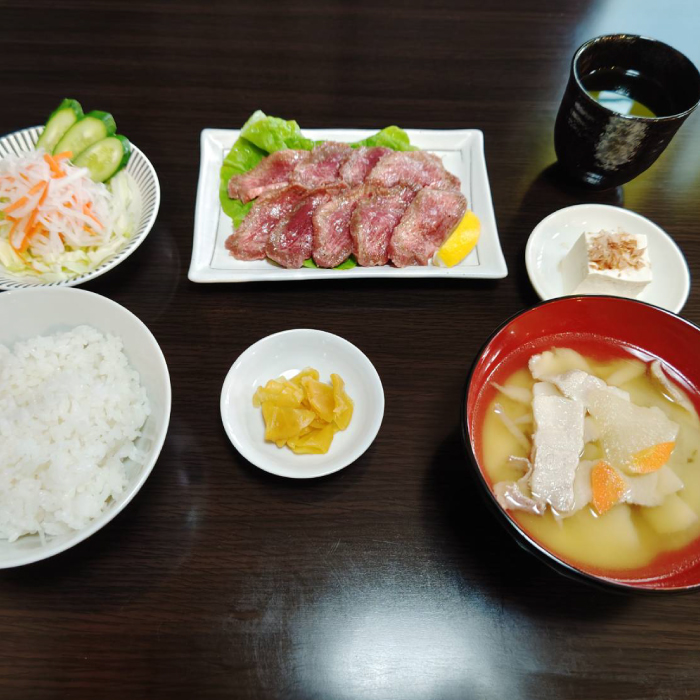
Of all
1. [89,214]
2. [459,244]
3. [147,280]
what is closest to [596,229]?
[459,244]

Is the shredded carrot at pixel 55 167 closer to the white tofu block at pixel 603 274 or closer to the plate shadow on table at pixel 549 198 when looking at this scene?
the plate shadow on table at pixel 549 198

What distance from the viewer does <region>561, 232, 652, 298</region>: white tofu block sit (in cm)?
157

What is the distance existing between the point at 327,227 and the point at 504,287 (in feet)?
2.08

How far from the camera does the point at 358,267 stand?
1743 mm

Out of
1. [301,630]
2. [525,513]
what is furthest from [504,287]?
[301,630]

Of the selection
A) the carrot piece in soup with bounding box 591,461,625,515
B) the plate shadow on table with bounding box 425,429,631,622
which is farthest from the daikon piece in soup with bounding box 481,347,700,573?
the plate shadow on table with bounding box 425,429,631,622

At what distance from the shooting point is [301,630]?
1.19 metres

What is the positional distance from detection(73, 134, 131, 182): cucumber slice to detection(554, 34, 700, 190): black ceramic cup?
5.12 ft

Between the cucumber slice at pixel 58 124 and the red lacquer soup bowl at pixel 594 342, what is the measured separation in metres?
1.74

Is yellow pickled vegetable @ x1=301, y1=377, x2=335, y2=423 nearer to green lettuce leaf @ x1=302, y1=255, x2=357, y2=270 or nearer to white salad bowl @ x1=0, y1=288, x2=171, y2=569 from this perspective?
white salad bowl @ x1=0, y1=288, x2=171, y2=569

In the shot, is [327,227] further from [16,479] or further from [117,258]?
[16,479]

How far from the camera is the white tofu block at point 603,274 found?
61.9 inches

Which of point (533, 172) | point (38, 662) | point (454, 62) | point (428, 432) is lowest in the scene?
point (38, 662)

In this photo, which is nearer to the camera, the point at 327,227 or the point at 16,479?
the point at 16,479
